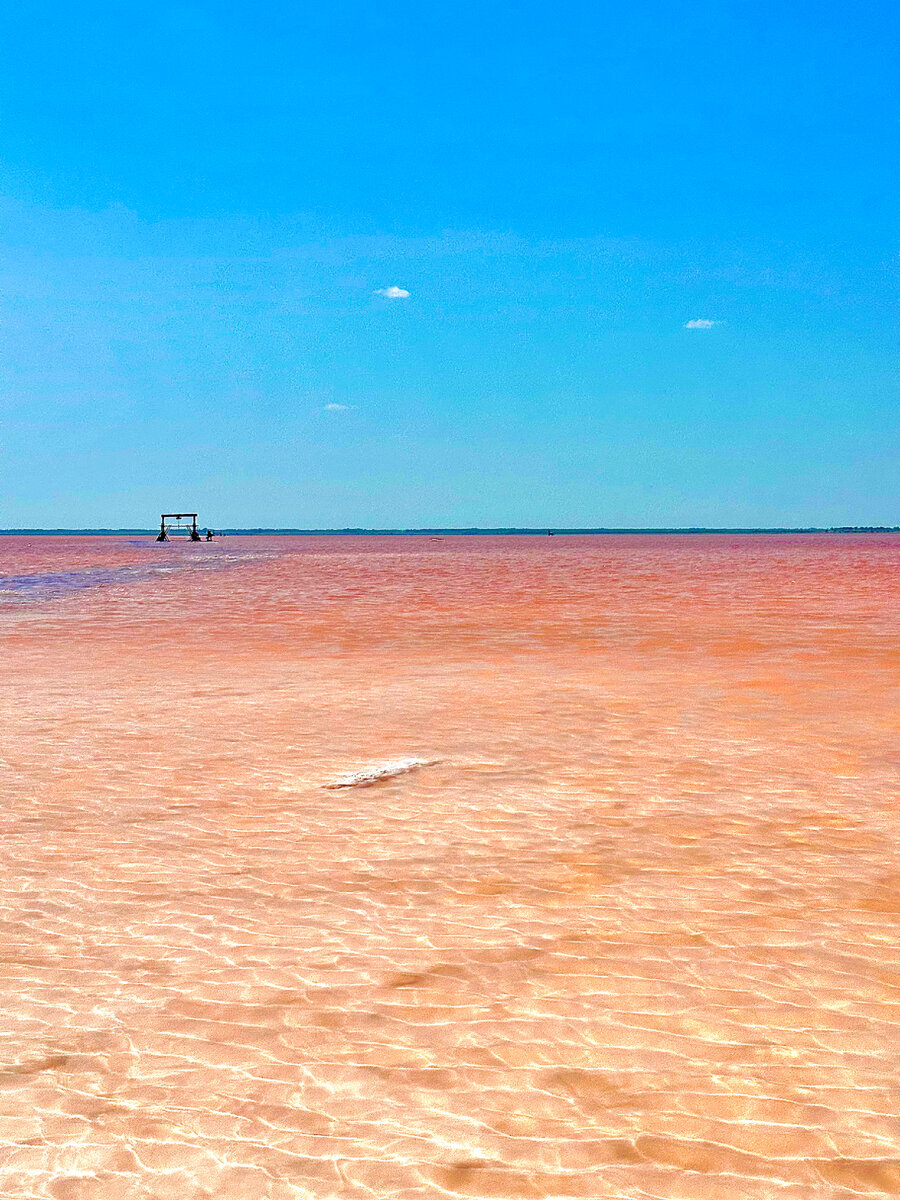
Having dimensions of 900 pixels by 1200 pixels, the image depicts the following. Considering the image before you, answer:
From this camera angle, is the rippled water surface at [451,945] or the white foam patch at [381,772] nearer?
the rippled water surface at [451,945]

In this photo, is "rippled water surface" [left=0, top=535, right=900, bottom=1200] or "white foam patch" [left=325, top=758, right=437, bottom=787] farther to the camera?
"white foam patch" [left=325, top=758, right=437, bottom=787]

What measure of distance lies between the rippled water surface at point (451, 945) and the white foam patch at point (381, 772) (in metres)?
0.04

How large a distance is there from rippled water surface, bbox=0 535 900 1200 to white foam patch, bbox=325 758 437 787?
4 centimetres

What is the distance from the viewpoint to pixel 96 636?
17.4m

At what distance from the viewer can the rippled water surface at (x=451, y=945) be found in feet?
10.3

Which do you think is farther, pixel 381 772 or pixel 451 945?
pixel 381 772

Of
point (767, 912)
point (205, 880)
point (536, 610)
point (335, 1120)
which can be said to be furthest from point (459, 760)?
point (536, 610)

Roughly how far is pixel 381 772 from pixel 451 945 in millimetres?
3237

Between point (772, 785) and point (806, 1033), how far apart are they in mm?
3633

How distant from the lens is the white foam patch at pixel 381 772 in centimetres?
750

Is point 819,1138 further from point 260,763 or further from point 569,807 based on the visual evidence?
point 260,763

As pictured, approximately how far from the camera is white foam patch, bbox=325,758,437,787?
7.50m

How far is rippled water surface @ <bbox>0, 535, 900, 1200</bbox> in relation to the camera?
10.3 feet

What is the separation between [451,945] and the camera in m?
4.61
